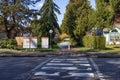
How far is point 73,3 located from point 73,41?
6.39 m

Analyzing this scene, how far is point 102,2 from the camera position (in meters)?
41.4

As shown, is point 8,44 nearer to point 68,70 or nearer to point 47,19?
point 47,19

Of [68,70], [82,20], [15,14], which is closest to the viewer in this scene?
[68,70]

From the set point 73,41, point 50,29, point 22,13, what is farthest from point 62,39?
point 22,13

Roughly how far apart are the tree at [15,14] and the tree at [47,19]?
3.71 meters

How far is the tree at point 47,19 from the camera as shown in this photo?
47.2m

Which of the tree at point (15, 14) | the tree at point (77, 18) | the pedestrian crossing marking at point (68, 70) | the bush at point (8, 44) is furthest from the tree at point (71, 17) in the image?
the pedestrian crossing marking at point (68, 70)

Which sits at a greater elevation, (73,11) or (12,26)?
(73,11)

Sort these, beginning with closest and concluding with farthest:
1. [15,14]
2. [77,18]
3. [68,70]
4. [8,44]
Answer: [68,70] → [8,44] → [15,14] → [77,18]

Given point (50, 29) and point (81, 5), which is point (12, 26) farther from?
point (81, 5)

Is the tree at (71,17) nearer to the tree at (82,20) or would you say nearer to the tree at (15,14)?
the tree at (82,20)

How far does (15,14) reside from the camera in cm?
4078

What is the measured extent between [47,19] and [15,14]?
7.92 meters

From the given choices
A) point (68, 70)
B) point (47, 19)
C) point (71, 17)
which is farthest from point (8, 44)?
point (68, 70)
